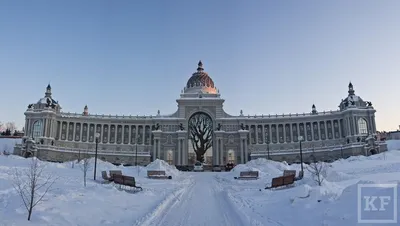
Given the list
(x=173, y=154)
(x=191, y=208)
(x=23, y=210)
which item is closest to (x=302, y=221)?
(x=191, y=208)

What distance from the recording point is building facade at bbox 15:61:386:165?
83.1 metres

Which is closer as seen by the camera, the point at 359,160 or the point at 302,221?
the point at 302,221

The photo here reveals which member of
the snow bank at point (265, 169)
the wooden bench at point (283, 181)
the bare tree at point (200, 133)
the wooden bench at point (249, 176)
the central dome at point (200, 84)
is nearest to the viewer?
the wooden bench at point (283, 181)

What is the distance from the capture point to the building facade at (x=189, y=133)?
8312 centimetres

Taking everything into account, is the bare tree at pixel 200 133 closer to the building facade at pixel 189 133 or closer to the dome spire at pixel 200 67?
the building facade at pixel 189 133

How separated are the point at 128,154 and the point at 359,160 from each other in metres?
56.6

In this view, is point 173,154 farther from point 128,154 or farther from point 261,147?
point 261,147

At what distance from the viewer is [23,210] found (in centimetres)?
1184

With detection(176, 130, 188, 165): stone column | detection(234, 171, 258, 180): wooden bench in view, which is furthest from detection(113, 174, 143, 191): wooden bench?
detection(176, 130, 188, 165): stone column

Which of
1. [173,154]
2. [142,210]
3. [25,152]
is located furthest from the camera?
[173,154]

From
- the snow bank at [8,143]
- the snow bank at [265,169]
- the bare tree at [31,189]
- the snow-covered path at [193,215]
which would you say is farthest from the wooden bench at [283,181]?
the snow bank at [8,143]

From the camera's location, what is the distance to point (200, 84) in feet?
339

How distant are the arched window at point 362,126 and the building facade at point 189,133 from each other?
254 millimetres

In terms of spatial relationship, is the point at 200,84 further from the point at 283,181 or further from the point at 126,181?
the point at 283,181
